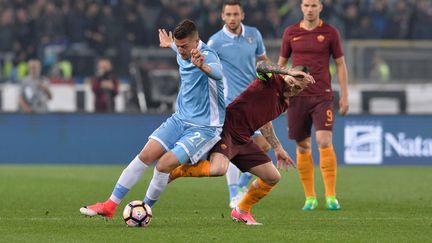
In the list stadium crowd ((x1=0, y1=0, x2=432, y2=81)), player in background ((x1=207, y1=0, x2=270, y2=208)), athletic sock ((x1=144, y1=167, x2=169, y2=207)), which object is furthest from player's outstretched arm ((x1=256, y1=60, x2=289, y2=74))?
stadium crowd ((x1=0, y1=0, x2=432, y2=81))

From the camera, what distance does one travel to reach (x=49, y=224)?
10.4 metres

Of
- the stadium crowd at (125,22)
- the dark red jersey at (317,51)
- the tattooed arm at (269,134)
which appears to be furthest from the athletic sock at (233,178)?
the stadium crowd at (125,22)

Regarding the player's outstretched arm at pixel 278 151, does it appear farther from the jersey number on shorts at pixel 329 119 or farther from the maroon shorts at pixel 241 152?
the jersey number on shorts at pixel 329 119

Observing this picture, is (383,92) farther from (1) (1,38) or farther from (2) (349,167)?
(1) (1,38)

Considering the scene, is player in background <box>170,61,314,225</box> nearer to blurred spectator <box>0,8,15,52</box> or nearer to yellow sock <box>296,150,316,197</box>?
yellow sock <box>296,150,316,197</box>

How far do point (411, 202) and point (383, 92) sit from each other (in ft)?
35.1

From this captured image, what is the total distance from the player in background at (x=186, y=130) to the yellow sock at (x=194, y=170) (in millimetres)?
76

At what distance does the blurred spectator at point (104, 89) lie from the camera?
23.6 m

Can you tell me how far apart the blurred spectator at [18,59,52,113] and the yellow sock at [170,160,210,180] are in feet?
44.7

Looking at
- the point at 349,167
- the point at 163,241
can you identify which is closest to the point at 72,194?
the point at 163,241

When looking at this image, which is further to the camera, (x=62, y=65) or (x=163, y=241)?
(x=62, y=65)

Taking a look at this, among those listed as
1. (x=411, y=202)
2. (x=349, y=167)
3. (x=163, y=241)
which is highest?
(x=163, y=241)

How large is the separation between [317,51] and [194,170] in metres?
3.23

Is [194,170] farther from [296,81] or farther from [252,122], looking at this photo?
[296,81]
